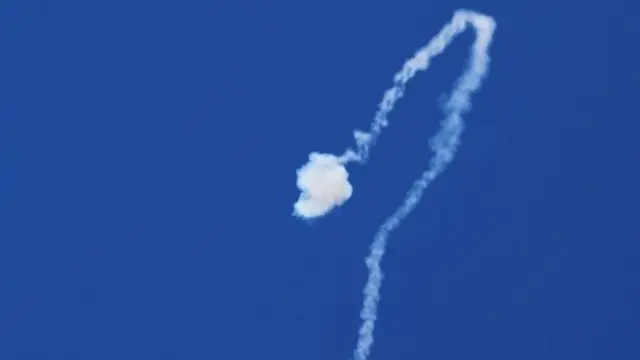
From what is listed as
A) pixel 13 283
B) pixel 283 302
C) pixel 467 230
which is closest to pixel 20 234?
pixel 13 283

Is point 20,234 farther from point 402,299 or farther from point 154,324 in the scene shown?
point 402,299

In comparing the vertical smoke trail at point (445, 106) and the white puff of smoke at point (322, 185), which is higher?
the vertical smoke trail at point (445, 106)

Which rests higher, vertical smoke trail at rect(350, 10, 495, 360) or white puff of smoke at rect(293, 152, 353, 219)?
vertical smoke trail at rect(350, 10, 495, 360)

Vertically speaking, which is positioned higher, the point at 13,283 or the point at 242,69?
the point at 242,69
